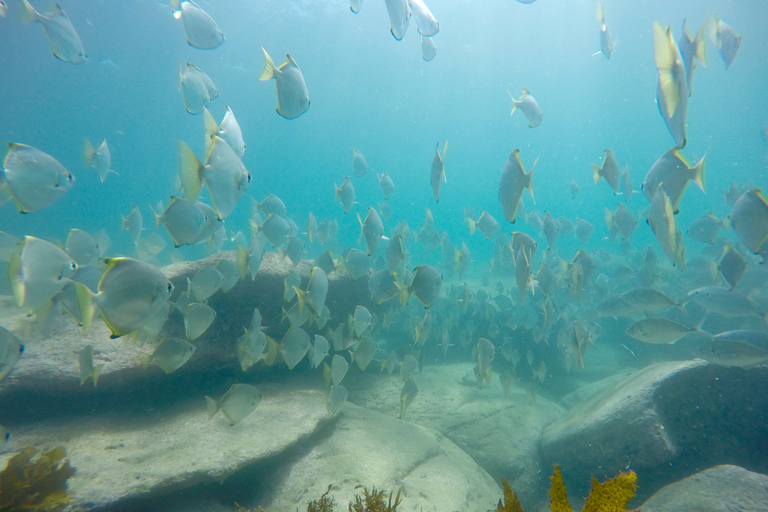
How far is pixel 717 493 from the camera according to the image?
104 inches

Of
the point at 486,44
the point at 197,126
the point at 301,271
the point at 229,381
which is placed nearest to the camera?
the point at 229,381

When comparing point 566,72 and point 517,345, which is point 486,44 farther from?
point 517,345

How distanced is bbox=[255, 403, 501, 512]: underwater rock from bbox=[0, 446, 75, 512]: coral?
1626 mm

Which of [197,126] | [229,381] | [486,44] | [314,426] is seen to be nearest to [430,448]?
[314,426]

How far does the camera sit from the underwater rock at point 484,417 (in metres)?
4.64

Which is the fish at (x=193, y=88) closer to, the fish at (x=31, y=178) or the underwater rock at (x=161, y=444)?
the fish at (x=31, y=178)

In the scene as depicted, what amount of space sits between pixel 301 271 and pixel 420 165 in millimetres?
89204

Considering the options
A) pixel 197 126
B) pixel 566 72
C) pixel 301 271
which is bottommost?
pixel 301 271

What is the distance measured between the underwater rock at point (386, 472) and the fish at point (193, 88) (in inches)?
185

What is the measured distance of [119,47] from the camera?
2727 cm

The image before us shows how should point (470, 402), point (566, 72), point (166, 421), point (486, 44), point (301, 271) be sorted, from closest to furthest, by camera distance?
point (166, 421), point (301, 271), point (470, 402), point (486, 44), point (566, 72)

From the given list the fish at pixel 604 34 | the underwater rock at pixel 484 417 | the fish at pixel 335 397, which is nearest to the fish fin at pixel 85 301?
the fish at pixel 335 397

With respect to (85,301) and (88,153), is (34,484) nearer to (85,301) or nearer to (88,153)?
(85,301)

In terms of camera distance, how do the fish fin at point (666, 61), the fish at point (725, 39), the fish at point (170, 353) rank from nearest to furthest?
the fish fin at point (666, 61) < the fish at point (170, 353) < the fish at point (725, 39)
